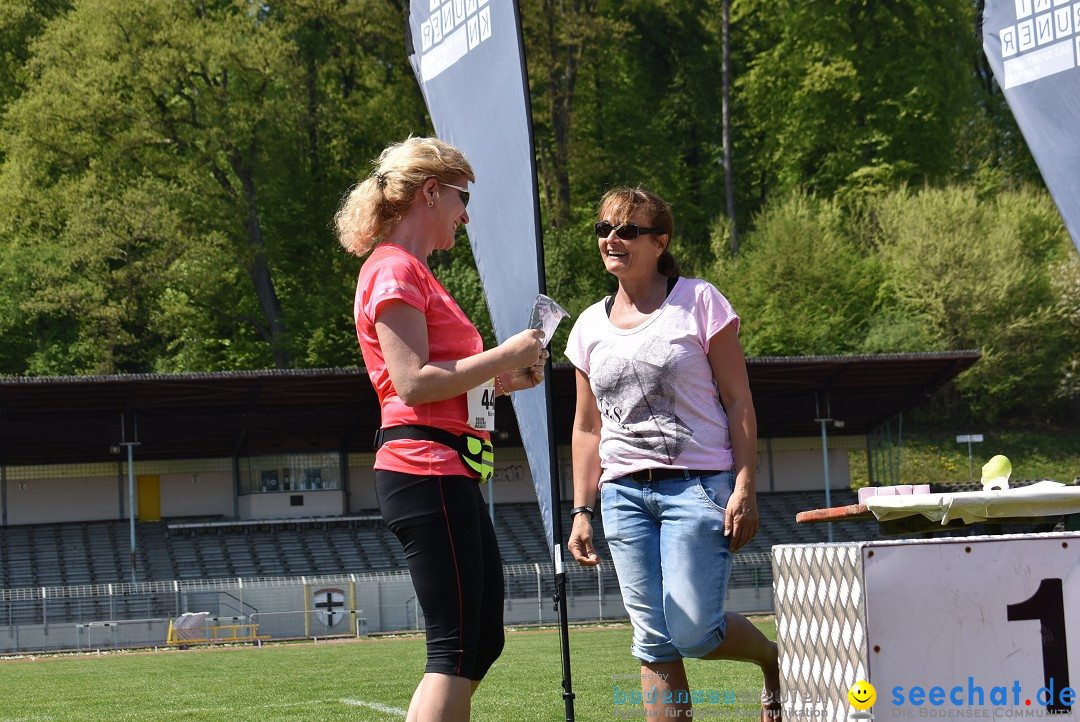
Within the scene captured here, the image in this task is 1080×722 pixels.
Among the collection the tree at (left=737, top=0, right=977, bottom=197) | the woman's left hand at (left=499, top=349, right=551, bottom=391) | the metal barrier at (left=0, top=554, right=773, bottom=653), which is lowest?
the metal barrier at (left=0, top=554, right=773, bottom=653)

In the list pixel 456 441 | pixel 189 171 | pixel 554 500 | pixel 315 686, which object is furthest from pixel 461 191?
pixel 189 171

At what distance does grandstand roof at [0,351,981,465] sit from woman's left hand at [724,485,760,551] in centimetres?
2785

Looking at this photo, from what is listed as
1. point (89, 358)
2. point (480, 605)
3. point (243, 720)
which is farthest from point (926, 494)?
point (89, 358)

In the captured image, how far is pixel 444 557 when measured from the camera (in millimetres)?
4000

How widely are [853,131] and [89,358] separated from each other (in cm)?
2673

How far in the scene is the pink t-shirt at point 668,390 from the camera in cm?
477

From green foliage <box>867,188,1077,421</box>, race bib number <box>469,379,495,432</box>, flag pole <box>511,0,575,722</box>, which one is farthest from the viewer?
green foliage <box>867,188,1077,421</box>

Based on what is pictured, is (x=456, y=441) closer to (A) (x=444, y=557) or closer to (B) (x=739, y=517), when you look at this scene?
(A) (x=444, y=557)

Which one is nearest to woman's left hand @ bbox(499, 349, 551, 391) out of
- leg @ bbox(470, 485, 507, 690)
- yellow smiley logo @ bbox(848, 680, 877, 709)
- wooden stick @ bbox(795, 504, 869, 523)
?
leg @ bbox(470, 485, 507, 690)

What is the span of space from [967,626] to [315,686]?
27.9ft

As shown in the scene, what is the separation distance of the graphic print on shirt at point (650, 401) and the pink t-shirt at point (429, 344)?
70 cm

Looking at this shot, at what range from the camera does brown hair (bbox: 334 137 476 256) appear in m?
4.32

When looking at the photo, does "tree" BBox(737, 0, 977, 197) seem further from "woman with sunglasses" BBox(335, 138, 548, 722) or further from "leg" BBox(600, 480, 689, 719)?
"woman with sunglasses" BBox(335, 138, 548, 722)

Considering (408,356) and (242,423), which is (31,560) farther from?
(408,356)
